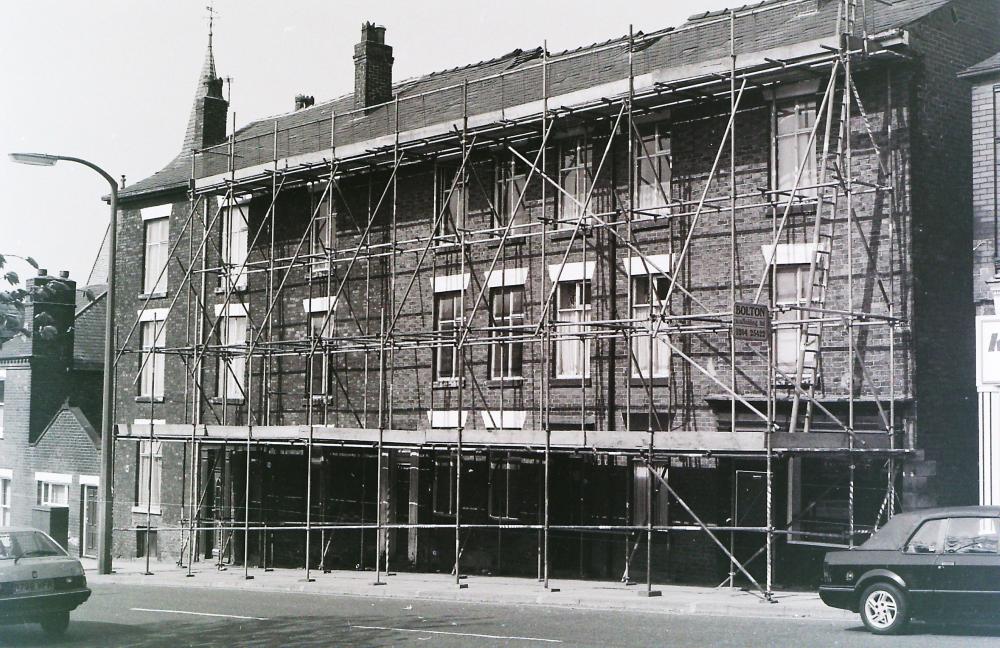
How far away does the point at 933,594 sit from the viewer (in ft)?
42.4

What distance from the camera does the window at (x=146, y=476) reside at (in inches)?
1232

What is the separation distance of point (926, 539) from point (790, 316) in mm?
6117

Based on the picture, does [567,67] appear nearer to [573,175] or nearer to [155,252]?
[573,175]

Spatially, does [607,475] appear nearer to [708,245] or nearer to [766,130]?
[708,245]

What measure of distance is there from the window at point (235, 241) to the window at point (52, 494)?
9.82 m

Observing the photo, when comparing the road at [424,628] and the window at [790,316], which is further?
the window at [790,316]

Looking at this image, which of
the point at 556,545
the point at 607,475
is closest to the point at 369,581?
the point at 556,545

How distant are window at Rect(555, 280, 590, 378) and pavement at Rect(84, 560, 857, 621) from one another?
12.7 feet

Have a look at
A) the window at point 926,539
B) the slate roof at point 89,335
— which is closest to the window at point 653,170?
the window at point 926,539

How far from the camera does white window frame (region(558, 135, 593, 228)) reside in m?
21.7

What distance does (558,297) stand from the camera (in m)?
22.1

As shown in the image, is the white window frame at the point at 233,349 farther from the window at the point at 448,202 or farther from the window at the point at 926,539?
the window at the point at 926,539

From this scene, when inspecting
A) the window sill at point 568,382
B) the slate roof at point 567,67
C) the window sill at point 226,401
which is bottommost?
the window sill at point 226,401

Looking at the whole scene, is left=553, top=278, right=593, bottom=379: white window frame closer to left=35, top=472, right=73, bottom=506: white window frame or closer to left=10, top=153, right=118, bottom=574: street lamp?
left=10, top=153, right=118, bottom=574: street lamp
